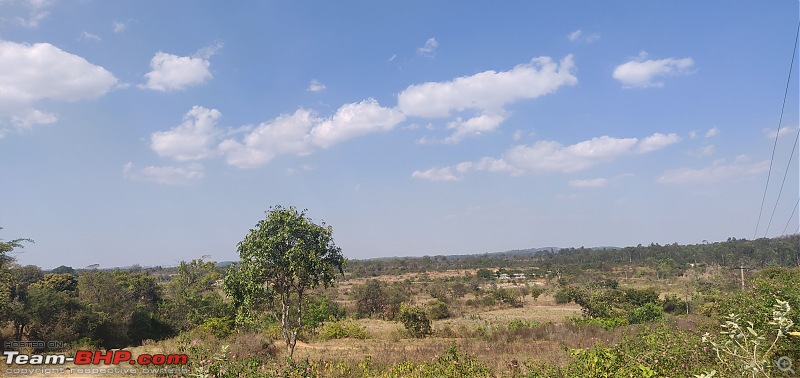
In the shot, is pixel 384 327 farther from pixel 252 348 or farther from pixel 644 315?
pixel 252 348

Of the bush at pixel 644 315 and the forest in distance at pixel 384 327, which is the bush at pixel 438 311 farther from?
the bush at pixel 644 315

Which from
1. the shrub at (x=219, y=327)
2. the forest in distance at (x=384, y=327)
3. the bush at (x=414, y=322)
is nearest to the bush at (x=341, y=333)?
the forest in distance at (x=384, y=327)

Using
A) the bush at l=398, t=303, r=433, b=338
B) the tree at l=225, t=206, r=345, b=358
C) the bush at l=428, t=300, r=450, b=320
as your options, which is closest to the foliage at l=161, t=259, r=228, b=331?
the bush at l=398, t=303, r=433, b=338

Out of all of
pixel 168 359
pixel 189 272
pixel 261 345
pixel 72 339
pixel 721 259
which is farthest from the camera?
pixel 721 259

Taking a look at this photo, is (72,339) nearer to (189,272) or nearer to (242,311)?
(242,311)

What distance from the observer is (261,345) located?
15852 mm

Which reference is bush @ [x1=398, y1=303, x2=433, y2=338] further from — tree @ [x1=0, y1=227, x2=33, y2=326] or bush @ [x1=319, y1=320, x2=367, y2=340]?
tree @ [x1=0, y1=227, x2=33, y2=326]

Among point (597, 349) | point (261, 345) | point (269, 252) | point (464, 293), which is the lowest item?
point (464, 293)

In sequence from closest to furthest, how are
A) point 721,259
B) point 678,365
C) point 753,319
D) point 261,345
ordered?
1. point 678,365
2. point 753,319
3. point 261,345
4. point 721,259

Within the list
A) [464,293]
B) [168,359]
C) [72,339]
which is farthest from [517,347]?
[464,293]

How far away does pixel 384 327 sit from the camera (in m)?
33.4

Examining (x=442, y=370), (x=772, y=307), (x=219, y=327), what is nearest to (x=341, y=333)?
(x=219, y=327)

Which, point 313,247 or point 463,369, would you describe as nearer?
point 463,369

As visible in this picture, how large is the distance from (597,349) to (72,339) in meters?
24.9
